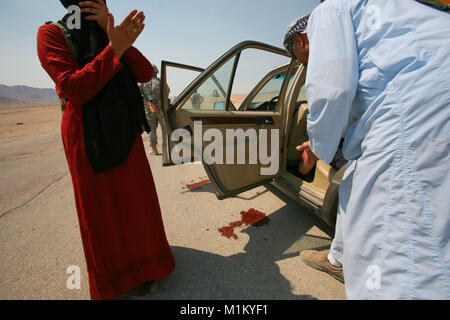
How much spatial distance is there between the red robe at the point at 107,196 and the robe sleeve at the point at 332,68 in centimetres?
112

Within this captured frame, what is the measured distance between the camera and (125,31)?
130cm

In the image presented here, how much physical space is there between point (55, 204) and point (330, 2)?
419 centimetres

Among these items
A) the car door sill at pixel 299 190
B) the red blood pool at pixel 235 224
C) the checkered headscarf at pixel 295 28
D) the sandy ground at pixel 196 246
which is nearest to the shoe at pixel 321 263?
the sandy ground at pixel 196 246

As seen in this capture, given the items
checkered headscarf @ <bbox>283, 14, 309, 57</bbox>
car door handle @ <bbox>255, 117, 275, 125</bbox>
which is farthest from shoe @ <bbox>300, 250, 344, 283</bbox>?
checkered headscarf @ <bbox>283, 14, 309, 57</bbox>

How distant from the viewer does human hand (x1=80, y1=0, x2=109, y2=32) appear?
1.28 m

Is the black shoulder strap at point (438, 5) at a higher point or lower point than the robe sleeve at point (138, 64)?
higher

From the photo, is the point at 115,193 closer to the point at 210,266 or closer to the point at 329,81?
the point at 210,266

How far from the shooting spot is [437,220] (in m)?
0.87

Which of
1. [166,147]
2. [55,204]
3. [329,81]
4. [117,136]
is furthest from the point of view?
[55,204]

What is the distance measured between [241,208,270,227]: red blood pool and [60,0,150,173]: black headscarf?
184 centimetres

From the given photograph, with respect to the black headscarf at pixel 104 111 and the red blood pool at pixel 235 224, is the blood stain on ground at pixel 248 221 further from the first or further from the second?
the black headscarf at pixel 104 111

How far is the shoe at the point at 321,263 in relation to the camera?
6.11ft
